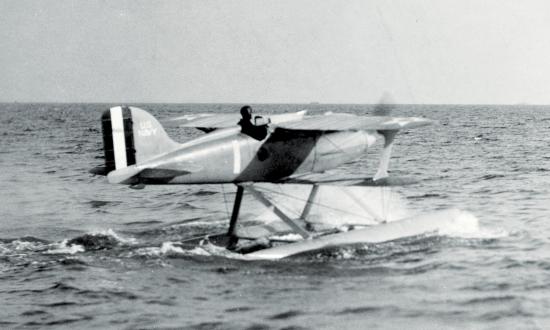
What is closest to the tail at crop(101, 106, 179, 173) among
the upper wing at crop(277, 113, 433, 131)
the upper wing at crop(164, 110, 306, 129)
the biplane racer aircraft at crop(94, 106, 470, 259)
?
the biplane racer aircraft at crop(94, 106, 470, 259)

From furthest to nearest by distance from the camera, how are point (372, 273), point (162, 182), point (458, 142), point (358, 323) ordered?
point (458, 142) → point (162, 182) → point (372, 273) → point (358, 323)

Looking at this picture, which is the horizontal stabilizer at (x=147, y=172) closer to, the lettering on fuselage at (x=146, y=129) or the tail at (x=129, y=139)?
the tail at (x=129, y=139)

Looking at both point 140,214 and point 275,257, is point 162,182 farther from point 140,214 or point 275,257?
point 140,214

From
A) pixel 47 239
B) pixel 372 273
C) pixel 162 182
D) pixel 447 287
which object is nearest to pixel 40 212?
pixel 47 239

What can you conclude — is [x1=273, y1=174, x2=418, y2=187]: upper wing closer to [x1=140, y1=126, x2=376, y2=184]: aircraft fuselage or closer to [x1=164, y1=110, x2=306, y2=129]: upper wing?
[x1=140, y1=126, x2=376, y2=184]: aircraft fuselage

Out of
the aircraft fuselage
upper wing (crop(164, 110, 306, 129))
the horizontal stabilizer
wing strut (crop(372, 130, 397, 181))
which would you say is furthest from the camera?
upper wing (crop(164, 110, 306, 129))

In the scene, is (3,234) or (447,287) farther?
(3,234)
